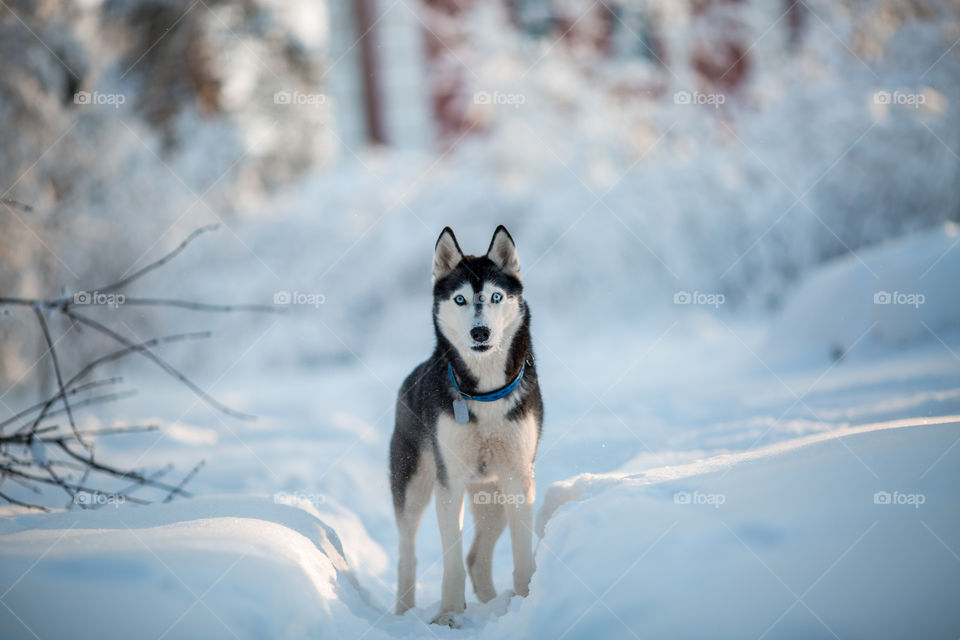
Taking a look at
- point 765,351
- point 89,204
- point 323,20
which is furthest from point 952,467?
point 323,20

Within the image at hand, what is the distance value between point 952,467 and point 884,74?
9444 mm

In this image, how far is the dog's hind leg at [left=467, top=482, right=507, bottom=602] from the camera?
2.98m

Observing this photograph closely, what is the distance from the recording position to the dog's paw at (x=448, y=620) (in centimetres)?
252

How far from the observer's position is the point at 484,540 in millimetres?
2988
